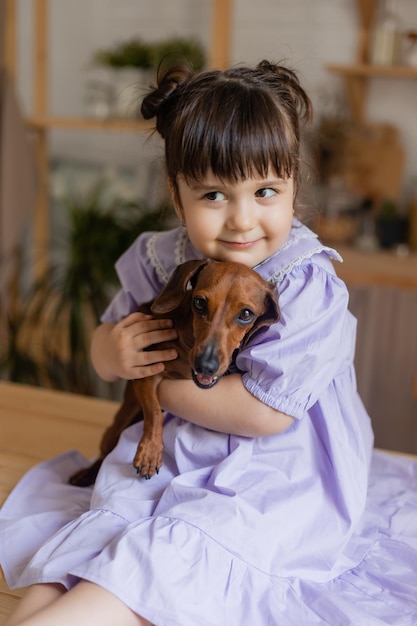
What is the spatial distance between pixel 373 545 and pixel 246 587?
263mm

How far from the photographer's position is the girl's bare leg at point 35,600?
35.1 inches

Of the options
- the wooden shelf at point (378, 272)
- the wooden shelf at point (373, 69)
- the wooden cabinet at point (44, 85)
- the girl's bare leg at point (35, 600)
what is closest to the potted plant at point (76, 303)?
the wooden cabinet at point (44, 85)

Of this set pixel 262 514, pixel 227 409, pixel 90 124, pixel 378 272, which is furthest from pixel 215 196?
pixel 90 124

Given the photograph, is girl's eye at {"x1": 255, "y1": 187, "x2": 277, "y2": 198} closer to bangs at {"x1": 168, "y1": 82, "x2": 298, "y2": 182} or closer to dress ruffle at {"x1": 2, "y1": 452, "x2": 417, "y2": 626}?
bangs at {"x1": 168, "y1": 82, "x2": 298, "y2": 182}

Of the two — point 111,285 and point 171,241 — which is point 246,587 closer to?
point 171,241

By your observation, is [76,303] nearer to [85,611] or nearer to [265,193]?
[265,193]

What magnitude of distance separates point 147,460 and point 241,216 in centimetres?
37

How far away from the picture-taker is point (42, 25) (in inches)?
116

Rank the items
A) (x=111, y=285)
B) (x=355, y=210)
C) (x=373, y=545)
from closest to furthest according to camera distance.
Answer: (x=373, y=545) → (x=111, y=285) → (x=355, y=210)

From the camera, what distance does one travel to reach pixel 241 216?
3.31ft

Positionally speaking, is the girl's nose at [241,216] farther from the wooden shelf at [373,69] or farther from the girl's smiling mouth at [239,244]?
the wooden shelf at [373,69]

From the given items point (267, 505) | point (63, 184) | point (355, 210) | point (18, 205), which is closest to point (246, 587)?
point (267, 505)

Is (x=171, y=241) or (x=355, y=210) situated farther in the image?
(x=355, y=210)

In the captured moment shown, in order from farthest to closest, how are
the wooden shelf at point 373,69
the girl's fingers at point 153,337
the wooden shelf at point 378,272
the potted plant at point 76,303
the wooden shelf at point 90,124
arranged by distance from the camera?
the wooden shelf at point 90,124 < the wooden shelf at point 373,69 < the potted plant at point 76,303 < the wooden shelf at point 378,272 < the girl's fingers at point 153,337
